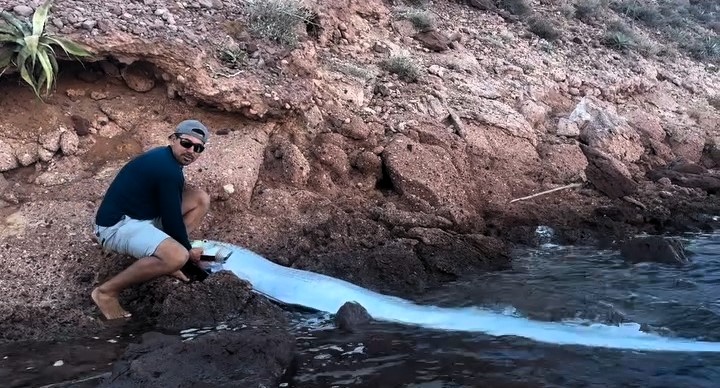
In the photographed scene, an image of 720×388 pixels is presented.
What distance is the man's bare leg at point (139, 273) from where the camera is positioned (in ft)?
16.4

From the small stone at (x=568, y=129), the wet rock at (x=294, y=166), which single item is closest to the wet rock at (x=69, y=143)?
the wet rock at (x=294, y=166)

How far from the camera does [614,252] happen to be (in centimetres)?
697

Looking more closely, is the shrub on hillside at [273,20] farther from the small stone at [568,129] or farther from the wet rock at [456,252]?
the small stone at [568,129]

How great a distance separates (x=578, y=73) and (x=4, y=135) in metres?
8.77

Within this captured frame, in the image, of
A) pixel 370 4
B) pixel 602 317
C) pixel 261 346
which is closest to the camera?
pixel 261 346

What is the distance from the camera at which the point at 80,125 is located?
6.77m

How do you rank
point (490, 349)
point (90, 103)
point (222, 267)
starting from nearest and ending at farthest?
point (490, 349) → point (222, 267) → point (90, 103)

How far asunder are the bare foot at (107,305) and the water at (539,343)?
129 cm

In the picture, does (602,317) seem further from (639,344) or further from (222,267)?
(222,267)

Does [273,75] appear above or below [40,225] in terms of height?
above

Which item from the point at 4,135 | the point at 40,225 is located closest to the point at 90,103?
the point at 4,135

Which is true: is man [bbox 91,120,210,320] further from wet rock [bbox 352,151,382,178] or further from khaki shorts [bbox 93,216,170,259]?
wet rock [bbox 352,151,382,178]

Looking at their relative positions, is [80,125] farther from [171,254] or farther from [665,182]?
[665,182]

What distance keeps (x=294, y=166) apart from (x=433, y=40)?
440 centimetres
